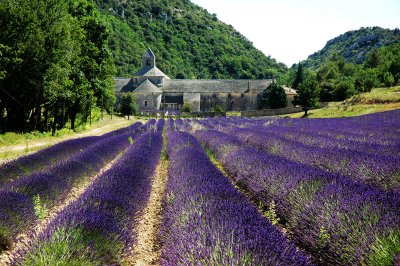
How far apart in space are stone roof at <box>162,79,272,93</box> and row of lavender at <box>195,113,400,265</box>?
59.1 m

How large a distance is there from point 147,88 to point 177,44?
55.3m

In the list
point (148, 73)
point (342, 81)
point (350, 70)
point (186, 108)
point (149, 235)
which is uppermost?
point (350, 70)

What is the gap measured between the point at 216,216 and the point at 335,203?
136cm

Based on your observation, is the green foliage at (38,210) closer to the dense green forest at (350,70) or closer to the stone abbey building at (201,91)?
the dense green forest at (350,70)

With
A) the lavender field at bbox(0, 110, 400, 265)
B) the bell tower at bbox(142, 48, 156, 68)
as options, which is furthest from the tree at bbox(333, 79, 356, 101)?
the lavender field at bbox(0, 110, 400, 265)

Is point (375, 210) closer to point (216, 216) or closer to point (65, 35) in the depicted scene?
point (216, 216)

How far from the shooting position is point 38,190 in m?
4.96

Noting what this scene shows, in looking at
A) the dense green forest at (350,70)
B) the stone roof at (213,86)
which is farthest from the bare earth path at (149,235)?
the stone roof at (213,86)

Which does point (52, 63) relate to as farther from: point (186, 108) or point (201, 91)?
point (201, 91)

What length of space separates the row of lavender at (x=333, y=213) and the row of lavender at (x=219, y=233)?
65cm

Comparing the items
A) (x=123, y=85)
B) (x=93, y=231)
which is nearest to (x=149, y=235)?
(x=93, y=231)

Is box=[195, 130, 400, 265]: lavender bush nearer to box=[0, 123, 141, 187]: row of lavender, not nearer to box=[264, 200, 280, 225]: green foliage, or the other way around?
box=[264, 200, 280, 225]: green foliage

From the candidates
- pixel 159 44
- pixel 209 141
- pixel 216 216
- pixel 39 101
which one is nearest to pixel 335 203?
pixel 216 216

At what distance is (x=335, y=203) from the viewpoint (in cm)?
346
